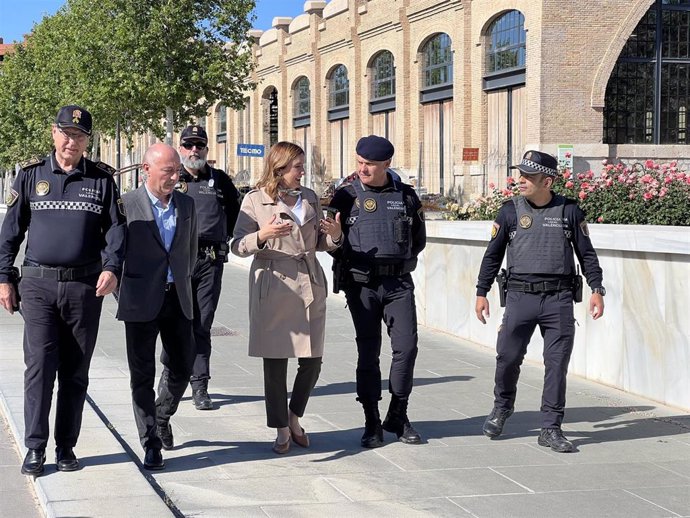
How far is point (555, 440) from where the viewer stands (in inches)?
286

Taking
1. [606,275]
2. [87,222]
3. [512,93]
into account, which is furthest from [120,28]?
[87,222]

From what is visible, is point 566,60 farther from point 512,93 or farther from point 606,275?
point 606,275

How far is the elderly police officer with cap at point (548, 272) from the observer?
7.36m

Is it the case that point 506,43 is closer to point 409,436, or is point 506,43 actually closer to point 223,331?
point 223,331

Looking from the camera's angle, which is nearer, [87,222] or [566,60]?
[87,222]

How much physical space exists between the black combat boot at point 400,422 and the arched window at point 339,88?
144 feet

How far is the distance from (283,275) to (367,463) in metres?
1.27

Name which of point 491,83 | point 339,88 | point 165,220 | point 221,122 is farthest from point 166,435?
A: point 221,122

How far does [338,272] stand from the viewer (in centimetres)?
749

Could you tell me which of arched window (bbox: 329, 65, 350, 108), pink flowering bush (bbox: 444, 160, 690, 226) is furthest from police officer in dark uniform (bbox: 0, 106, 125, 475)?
arched window (bbox: 329, 65, 350, 108)

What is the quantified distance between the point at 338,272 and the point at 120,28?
100ft

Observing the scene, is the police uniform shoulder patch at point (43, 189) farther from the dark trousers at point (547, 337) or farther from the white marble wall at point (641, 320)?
the white marble wall at point (641, 320)

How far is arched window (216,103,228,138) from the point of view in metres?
66.7

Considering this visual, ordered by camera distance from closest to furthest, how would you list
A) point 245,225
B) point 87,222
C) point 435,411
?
point 87,222 → point 245,225 → point 435,411
